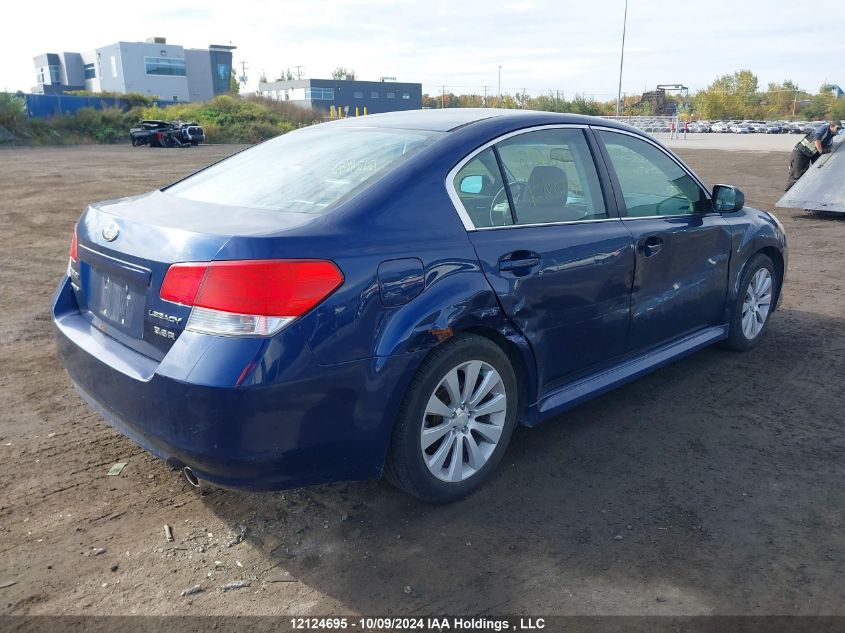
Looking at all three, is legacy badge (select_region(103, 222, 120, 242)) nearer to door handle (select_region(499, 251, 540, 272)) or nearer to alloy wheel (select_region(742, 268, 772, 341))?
door handle (select_region(499, 251, 540, 272))

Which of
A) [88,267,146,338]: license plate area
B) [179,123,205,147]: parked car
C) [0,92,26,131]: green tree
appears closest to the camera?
[88,267,146,338]: license plate area

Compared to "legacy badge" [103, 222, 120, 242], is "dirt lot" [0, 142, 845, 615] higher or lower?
lower

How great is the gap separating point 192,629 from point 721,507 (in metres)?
2.27

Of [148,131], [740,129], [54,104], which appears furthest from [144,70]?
[740,129]

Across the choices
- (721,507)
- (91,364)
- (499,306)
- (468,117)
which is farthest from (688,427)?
(91,364)

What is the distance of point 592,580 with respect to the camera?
107 inches

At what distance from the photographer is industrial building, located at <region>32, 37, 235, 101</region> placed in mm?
87250

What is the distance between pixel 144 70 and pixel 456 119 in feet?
312

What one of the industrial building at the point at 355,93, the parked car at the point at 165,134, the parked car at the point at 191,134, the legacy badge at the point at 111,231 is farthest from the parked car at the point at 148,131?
the industrial building at the point at 355,93

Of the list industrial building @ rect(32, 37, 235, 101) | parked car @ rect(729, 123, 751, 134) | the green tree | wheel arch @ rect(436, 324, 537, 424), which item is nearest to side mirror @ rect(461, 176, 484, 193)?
wheel arch @ rect(436, 324, 537, 424)

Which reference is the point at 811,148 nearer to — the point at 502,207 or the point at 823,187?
the point at 823,187

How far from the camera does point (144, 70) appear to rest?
87.7 metres

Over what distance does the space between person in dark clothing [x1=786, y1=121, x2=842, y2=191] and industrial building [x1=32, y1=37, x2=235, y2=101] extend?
82532mm

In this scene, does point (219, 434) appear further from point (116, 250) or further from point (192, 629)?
point (116, 250)
